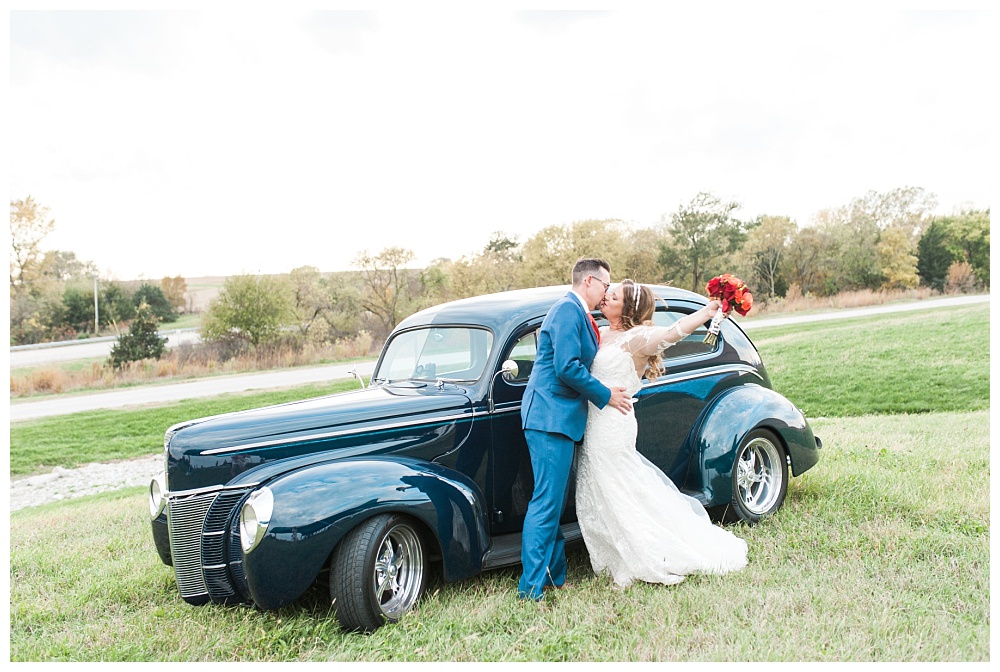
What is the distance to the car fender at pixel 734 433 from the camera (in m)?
5.82

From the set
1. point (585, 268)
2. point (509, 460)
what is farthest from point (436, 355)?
point (585, 268)

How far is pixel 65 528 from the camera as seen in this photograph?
759cm

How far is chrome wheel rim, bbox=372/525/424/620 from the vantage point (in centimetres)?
445

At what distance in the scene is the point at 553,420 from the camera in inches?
188

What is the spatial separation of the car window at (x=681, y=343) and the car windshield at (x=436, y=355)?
66.1 inches

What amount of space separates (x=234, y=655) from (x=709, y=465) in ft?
11.6

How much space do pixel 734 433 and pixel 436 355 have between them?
239 cm

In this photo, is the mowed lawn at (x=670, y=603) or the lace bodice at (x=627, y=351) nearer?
the mowed lawn at (x=670, y=603)

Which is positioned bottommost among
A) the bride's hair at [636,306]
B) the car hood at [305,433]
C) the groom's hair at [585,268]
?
the car hood at [305,433]

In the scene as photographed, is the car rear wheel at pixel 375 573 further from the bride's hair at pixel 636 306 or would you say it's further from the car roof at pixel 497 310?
the bride's hair at pixel 636 306

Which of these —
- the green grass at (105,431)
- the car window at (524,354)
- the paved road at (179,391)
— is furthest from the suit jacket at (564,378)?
the paved road at (179,391)

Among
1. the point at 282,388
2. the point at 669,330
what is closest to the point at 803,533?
the point at 669,330

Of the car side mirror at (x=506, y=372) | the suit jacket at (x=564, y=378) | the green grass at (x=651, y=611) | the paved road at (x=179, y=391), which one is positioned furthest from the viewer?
the paved road at (x=179, y=391)

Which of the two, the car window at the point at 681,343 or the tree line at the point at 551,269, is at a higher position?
the tree line at the point at 551,269
